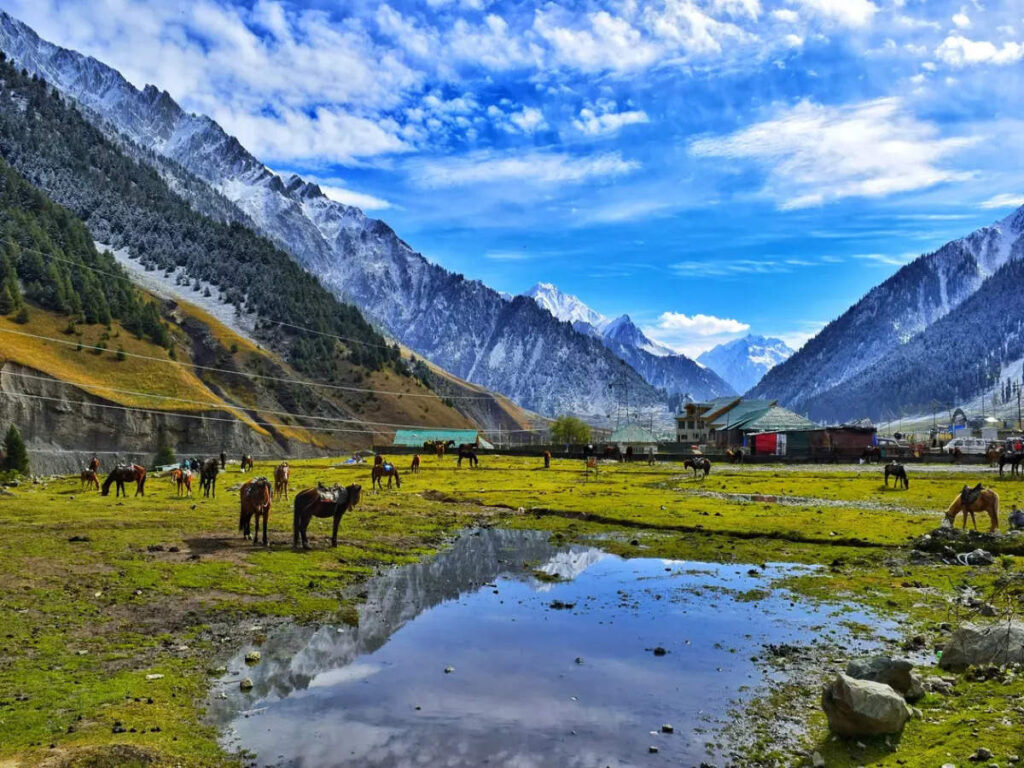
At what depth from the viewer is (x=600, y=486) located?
63.0m

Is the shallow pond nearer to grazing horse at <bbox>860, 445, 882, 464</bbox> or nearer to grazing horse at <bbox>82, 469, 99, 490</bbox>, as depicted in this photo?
grazing horse at <bbox>82, 469, 99, 490</bbox>

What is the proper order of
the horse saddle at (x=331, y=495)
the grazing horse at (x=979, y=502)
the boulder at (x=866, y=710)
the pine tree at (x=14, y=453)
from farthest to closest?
the pine tree at (x=14, y=453) < the grazing horse at (x=979, y=502) < the horse saddle at (x=331, y=495) < the boulder at (x=866, y=710)

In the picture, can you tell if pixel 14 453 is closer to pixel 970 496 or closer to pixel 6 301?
pixel 970 496

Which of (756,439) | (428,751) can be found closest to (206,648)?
(428,751)

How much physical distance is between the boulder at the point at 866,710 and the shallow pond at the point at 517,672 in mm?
1973

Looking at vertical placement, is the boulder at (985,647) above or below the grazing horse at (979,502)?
below

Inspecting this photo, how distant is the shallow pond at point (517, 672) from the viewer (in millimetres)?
12102

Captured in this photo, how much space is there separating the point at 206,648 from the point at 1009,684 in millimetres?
15766

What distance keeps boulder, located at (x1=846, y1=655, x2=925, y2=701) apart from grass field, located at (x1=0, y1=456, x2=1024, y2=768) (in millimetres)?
355

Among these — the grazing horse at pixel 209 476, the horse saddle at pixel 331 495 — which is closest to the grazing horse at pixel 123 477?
the grazing horse at pixel 209 476

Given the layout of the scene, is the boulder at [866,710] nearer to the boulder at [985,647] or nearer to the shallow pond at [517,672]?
the shallow pond at [517,672]

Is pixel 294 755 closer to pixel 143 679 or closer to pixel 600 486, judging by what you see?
pixel 143 679

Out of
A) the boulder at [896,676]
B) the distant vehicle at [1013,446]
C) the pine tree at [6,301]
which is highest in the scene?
the pine tree at [6,301]

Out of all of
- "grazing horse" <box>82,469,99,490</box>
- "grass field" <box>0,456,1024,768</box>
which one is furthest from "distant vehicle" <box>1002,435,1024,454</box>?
"grazing horse" <box>82,469,99,490</box>
